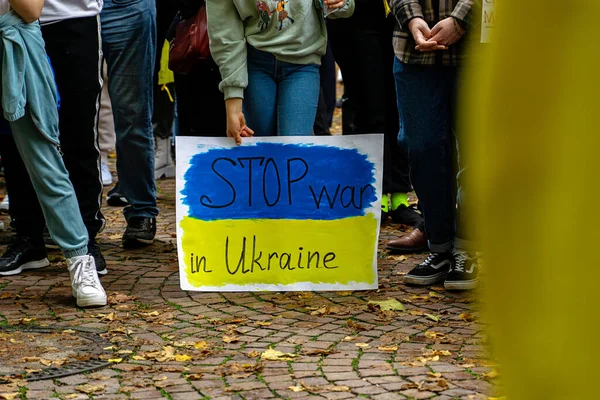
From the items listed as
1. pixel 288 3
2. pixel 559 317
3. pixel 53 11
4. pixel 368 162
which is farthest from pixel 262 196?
pixel 559 317

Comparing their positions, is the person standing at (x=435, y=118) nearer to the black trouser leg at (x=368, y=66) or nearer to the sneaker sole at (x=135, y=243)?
the black trouser leg at (x=368, y=66)

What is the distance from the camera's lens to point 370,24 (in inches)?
240

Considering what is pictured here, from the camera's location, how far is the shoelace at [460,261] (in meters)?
4.95

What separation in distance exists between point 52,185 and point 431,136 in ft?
5.84

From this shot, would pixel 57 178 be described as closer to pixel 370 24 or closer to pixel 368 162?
pixel 368 162

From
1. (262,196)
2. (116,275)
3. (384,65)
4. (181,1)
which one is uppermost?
(181,1)

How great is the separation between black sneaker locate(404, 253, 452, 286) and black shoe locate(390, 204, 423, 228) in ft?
4.54

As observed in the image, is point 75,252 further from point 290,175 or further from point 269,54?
point 269,54

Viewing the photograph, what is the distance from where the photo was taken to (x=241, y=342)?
13.6 ft

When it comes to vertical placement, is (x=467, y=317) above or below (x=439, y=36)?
below

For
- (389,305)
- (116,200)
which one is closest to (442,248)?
(389,305)

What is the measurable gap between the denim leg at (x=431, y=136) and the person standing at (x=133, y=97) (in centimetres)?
168

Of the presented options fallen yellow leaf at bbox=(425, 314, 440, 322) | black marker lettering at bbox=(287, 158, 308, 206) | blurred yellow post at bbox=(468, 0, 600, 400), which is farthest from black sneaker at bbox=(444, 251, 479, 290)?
blurred yellow post at bbox=(468, 0, 600, 400)

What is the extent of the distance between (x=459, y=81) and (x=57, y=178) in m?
1.91
